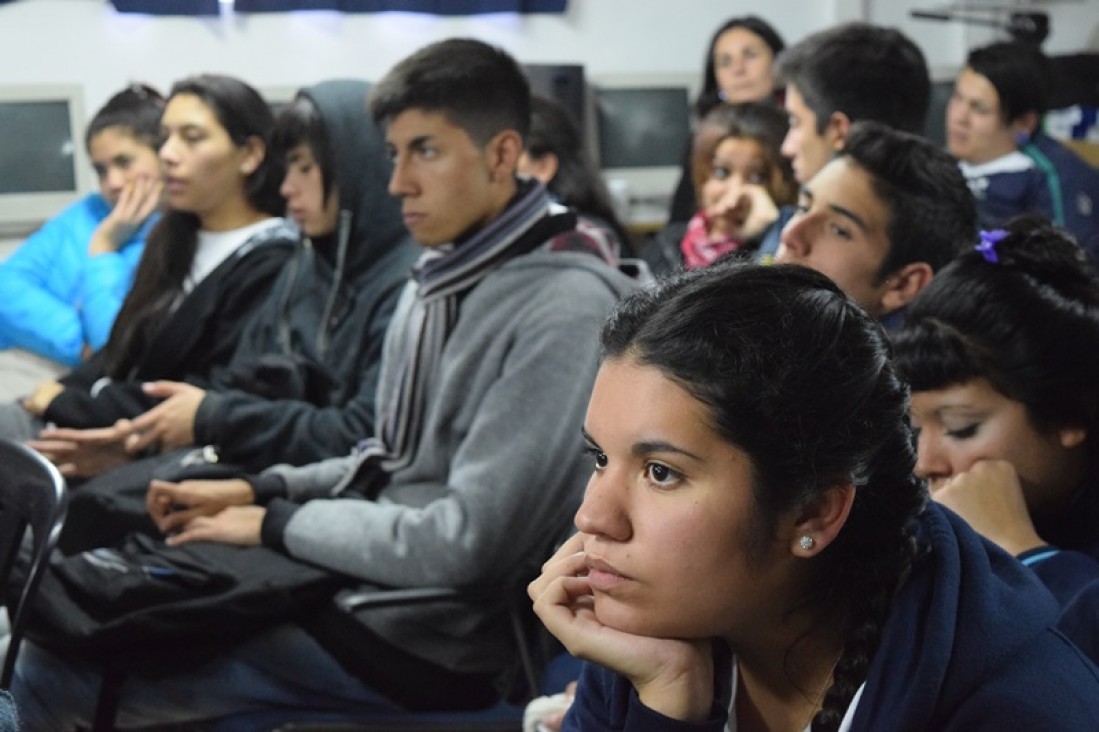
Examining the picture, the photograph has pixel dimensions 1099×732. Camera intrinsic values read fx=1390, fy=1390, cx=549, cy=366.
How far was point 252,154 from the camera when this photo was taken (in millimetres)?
3223

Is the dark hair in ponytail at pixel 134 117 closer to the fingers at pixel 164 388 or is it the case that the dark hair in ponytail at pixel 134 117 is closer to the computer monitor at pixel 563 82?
the fingers at pixel 164 388

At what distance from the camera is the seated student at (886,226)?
198 centimetres

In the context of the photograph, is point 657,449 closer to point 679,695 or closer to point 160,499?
point 679,695

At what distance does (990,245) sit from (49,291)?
273 centimetres

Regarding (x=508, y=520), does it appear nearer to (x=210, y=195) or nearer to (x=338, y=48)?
(x=210, y=195)

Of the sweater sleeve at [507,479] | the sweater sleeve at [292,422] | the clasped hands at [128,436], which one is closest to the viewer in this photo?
the sweater sleeve at [507,479]

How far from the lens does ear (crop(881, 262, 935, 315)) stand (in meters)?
1.97

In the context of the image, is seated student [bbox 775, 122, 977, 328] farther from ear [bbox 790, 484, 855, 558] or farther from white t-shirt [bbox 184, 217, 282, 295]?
white t-shirt [bbox 184, 217, 282, 295]

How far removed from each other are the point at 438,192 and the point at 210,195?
1.13m

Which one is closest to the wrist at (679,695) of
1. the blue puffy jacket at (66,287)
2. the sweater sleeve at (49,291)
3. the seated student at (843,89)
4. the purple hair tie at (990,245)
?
the purple hair tie at (990,245)

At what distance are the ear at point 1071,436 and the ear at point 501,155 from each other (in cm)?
103

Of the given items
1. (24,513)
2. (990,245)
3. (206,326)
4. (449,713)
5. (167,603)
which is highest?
(990,245)

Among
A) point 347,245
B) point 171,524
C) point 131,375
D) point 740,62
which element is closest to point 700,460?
point 171,524

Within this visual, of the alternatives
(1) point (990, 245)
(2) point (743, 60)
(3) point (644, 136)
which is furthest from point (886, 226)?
(3) point (644, 136)
